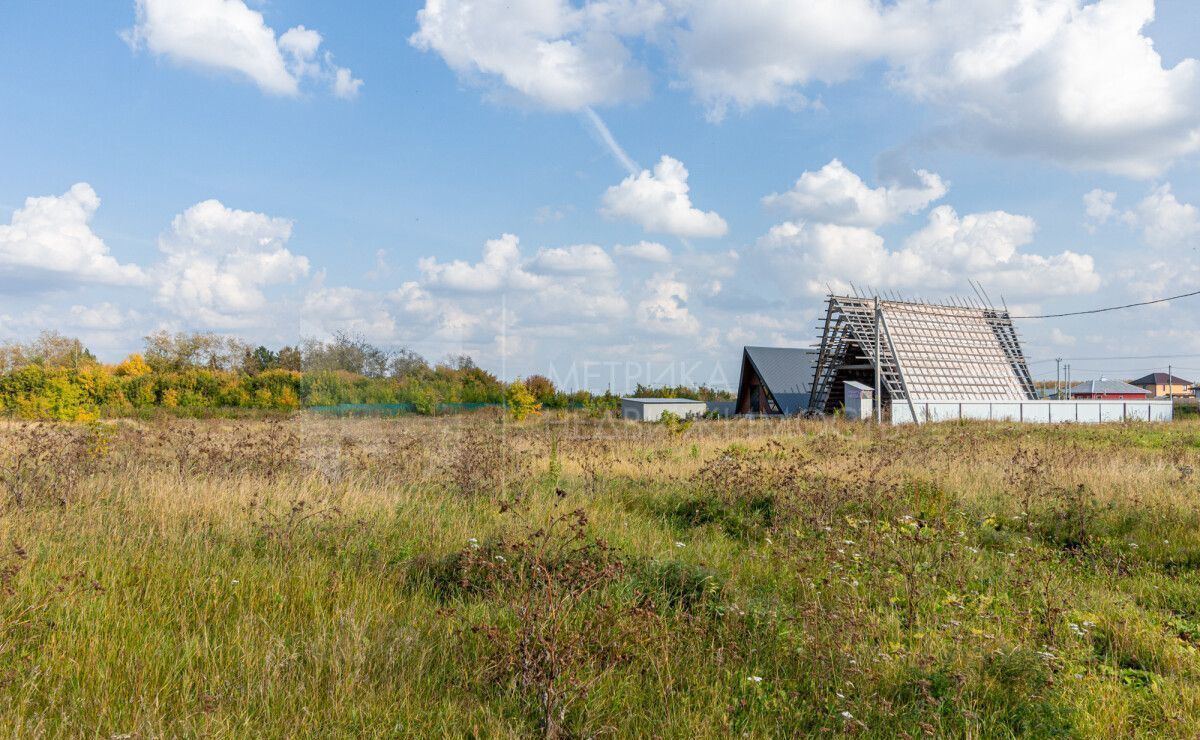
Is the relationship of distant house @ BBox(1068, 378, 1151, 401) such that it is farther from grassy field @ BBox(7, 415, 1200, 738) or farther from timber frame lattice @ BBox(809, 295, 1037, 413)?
grassy field @ BBox(7, 415, 1200, 738)

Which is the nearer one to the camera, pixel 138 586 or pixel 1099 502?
pixel 138 586

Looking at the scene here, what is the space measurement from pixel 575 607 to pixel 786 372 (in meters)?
33.4

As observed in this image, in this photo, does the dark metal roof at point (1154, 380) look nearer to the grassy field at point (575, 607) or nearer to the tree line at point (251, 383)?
the tree line at point (251, 383)

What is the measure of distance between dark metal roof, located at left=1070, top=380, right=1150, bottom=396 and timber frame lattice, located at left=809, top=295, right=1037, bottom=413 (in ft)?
134

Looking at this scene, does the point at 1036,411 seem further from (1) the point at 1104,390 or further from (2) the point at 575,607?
(1) the point at 1104,390

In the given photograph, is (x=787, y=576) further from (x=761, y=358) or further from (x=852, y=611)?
(x=761, y=358)

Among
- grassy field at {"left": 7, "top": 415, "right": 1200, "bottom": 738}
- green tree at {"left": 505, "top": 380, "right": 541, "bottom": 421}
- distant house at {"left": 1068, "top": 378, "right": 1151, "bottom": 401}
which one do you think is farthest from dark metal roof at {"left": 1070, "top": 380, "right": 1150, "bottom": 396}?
grassy field at {"left": 7, "top": 415, "right": 1200, "bottom": 738}

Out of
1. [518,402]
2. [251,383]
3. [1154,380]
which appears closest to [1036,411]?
[518,402]

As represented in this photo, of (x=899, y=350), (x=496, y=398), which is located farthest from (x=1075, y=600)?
(x=899, y=350)

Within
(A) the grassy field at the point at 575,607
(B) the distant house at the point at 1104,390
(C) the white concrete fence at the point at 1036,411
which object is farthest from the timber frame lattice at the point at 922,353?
(B) the distant house at the point at 1104,390

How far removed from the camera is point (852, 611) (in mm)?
4879

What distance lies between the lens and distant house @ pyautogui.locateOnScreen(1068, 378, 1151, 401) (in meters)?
65.7

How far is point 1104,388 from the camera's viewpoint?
228 ft

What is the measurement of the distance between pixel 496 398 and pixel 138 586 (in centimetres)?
2115
